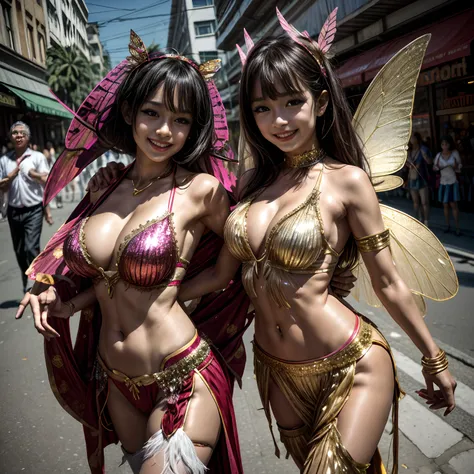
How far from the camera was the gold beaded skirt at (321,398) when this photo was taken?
5.24 ft

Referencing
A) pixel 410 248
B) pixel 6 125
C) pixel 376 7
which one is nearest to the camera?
pixel 410 248

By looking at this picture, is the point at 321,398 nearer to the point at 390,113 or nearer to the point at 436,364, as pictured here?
the point at 436,364

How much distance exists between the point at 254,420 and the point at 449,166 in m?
6.96

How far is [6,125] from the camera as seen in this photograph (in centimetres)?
1530

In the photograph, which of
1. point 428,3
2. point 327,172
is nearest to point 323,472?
point 327,172

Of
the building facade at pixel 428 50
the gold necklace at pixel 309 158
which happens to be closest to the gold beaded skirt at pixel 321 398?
the gold necklace at pixel 309 158

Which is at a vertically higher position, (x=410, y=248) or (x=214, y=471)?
(x=410, y=248)

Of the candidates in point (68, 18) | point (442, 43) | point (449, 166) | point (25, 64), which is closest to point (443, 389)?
point (68, 18)

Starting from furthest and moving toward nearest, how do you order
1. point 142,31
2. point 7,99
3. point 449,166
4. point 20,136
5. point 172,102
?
point 7,99 → point 449,166 → point 20,136 → point 142,31 → point 172,102

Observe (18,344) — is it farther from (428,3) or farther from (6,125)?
(6,125)

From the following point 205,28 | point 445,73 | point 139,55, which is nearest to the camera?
point 139,55

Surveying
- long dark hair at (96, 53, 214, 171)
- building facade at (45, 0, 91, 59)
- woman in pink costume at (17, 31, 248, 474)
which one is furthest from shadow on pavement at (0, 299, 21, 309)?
long dark hair at (96, 53, 214, 171)

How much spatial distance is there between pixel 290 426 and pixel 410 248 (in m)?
0.86

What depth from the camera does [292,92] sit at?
5.76 feet
